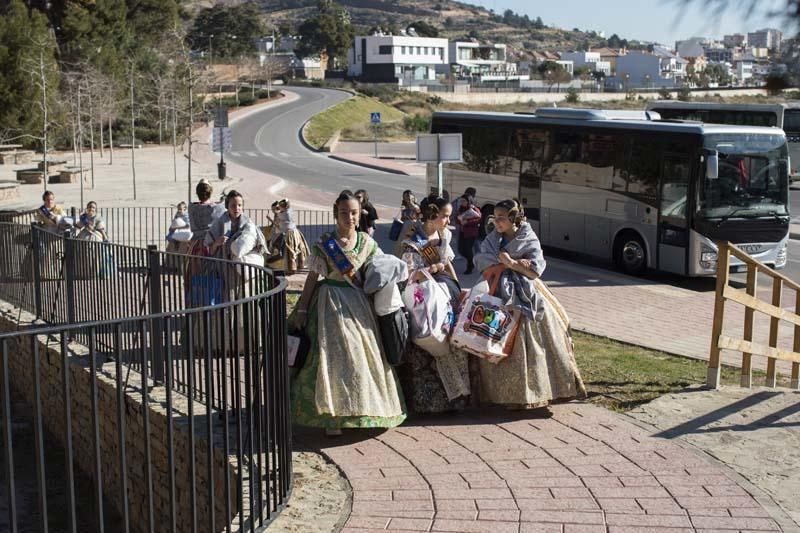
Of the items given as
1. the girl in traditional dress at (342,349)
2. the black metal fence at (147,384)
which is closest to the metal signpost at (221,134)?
the black metal fence at (147,384)

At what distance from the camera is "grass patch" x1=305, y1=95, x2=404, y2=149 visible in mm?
67250

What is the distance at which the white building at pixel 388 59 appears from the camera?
13762 centimetres

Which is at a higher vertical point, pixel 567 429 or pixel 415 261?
pixel 415 261

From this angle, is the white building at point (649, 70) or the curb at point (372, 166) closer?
the curb at point (372, 166)

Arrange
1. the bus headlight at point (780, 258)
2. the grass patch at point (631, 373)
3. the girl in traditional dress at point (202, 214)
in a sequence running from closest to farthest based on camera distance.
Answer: the grass patch at point (631, 373) < the girl in traditional dress at point (202, 214) < the bus headlight at point (780, 258)

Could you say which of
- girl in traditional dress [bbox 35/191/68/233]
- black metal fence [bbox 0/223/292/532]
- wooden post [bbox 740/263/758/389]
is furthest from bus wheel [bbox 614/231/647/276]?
black metal fence [bbox 0/223/292/532]

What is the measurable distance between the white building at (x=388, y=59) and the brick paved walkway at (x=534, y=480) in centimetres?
12530

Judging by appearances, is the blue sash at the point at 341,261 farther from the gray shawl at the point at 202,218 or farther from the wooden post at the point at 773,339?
the gray shawl at the point at 202,218

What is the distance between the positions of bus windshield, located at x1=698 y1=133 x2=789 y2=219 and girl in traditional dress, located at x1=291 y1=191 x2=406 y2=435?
11305 mm

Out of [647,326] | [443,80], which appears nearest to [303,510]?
[647,326]

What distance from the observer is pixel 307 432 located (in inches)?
300

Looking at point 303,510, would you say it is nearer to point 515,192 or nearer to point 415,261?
point 415,261

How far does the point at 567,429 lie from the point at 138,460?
322 centimetres

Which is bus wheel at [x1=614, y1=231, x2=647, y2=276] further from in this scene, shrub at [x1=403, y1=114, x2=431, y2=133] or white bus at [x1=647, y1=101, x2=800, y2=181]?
shrub at [x1=403, y1=114, x2=431, y2=133]
